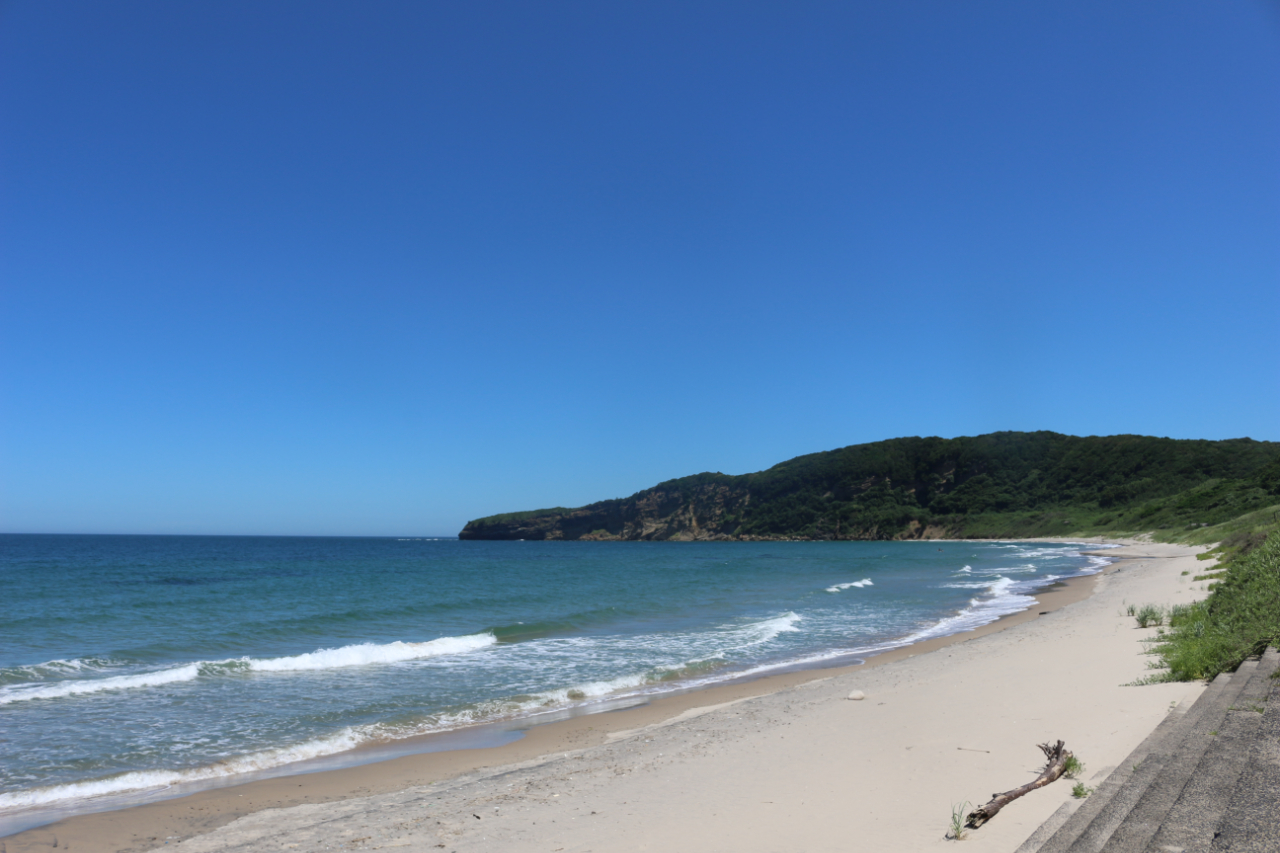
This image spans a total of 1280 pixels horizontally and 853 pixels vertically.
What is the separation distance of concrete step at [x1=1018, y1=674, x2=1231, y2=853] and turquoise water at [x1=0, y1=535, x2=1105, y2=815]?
8860mm

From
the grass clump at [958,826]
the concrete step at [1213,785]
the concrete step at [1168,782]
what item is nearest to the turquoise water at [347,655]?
the grass clump at [958,826]

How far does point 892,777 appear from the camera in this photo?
20.8 feet

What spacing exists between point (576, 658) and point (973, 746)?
11255 millimetres

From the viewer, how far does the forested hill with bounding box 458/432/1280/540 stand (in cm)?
10262

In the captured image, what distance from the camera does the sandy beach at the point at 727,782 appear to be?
541cm

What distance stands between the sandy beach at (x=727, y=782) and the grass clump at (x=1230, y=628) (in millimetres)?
478

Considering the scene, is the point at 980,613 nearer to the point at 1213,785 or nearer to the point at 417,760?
the point at 417,760

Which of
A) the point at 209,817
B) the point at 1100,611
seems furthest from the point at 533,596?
the point at 209,817

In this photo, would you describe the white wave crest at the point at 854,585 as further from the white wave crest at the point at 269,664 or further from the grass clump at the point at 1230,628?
the grass clump at the point at 1230,628

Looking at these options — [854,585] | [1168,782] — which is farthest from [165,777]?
[854,585]

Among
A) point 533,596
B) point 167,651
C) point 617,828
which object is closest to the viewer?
point 617,828

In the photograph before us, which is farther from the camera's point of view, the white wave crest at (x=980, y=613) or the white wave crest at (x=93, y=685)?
the white wave crest at (x=980, y=613)

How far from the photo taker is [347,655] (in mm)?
16828

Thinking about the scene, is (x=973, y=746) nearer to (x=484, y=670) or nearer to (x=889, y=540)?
(x=484, y=670)
